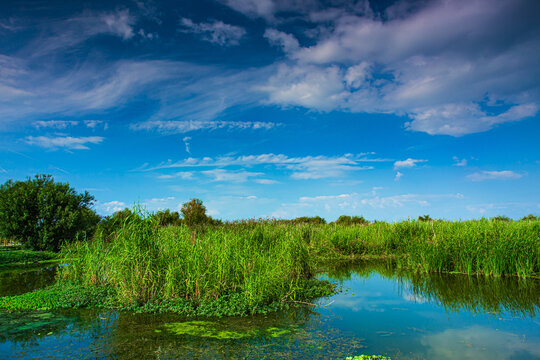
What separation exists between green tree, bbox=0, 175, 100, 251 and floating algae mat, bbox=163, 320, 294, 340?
53.3 feet

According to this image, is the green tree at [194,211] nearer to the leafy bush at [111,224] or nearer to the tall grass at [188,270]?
the leafy bush at [111,224]

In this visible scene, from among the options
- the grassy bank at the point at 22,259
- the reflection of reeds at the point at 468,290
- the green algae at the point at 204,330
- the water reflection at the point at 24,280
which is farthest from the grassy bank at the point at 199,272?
the grassy bank at the point at 22,259

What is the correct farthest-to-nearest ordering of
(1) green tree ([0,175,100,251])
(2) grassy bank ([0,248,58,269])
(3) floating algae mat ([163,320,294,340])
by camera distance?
(1) green tree ([0,175,100,251])
(2) grassy bank ([0,248,58,269])
(3) floating algae mat ([163,320,294,340])

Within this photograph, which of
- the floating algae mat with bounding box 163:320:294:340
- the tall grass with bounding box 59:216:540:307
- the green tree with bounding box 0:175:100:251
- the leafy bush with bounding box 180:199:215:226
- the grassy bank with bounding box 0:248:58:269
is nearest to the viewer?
the floating algae mat with bounding box 163:320:294:340

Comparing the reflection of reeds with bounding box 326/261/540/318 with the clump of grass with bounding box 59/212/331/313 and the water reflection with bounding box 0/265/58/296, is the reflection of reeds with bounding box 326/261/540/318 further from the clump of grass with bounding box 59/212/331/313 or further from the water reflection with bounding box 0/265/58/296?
the water reflection with bounding box 0/265/58/296

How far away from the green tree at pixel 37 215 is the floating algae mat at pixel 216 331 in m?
16.3

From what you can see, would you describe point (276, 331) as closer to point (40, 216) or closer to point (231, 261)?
point (231, 261)

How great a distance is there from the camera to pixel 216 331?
208 inches

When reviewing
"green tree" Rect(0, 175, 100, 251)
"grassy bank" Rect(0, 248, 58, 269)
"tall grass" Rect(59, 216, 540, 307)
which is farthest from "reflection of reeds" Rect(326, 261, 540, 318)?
"green tree" Rect(0, 175, 100, 251)

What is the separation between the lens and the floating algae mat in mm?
5082

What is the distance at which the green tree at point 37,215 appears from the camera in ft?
63.0

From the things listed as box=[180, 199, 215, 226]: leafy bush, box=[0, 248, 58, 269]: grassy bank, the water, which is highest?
box=[180, 199, 215, 226]: leafy bush

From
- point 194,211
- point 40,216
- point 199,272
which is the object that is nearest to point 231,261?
point 199,272

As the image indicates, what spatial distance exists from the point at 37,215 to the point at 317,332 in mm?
20639
